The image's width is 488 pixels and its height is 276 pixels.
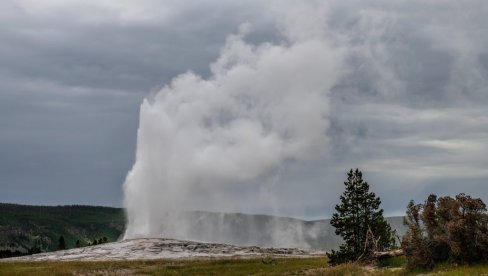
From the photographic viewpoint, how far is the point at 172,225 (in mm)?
164500

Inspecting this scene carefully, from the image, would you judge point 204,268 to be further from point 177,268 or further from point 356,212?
point 356,212

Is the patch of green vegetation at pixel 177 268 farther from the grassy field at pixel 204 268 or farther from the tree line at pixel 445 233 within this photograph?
the tree line at pixel 445 233

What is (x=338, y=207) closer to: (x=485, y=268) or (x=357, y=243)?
(x=357, y=243)

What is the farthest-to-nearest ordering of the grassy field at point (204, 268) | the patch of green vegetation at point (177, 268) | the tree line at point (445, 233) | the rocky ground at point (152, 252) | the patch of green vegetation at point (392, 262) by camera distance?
the rocky ground at point (152, 252)
the patch of green vegetation at point (177, 268)
the grassy field at point (204, 268)
the patch of green vegetation at point (392, 262)
the tree line at point (445, 233)

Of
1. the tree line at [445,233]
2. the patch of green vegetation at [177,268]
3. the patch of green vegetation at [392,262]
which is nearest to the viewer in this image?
the tree line at [445,233]

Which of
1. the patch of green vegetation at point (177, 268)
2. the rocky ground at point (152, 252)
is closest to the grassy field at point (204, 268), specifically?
the patch of green vegetation at point (177, 268)

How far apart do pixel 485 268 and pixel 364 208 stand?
2445 cm

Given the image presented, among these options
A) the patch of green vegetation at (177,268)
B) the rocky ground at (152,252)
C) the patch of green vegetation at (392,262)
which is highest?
the rocky ground at (152,252)

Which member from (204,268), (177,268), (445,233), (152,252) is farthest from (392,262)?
(152,252)

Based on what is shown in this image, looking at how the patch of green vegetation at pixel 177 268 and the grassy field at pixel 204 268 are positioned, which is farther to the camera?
the patch of green vegetation at pixel 177 268

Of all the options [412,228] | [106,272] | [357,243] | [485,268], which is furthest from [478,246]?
[106,272]

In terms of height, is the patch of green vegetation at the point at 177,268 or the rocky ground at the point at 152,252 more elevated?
the rocky ground at the point at 152,252

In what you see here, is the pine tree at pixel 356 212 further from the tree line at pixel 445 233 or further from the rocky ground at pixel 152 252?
the rocky ground at pixel 152 252

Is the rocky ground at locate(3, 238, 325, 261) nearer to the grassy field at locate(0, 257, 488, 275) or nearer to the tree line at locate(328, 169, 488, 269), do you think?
the grassy field at locate(0, 257, 488, 275)
